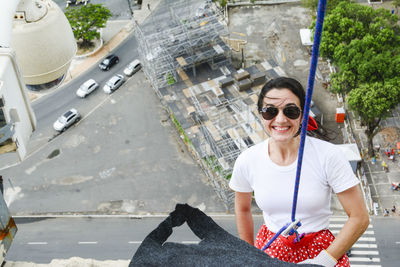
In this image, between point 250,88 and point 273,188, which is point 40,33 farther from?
point 250,88

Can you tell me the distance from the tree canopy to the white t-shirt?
41941mm

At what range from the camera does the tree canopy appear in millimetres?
52938

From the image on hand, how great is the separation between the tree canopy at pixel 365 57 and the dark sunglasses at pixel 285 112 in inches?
1689

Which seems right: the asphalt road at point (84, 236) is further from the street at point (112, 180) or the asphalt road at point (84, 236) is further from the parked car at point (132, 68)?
the parked car at point (132, 68)

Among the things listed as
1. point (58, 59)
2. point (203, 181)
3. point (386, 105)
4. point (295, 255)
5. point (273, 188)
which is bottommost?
point (203, 181)

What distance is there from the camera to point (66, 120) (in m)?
66.2

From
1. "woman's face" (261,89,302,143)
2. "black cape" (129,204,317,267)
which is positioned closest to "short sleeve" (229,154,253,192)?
"woman's face" (261,89,302,143)

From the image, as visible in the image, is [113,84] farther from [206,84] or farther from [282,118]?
[282,118]

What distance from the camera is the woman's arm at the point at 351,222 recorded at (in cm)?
1204

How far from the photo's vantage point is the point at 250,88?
65562 mm

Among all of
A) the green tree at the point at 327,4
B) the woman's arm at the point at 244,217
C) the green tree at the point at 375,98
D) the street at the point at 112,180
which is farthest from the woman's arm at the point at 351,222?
the green tree at the point at 327,4

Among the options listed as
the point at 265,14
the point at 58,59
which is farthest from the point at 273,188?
the point at 265,14

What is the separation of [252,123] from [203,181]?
8.88 meters

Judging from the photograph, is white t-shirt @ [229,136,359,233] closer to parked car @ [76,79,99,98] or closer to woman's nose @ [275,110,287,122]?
woman's nose @ [275,110,287,122]
